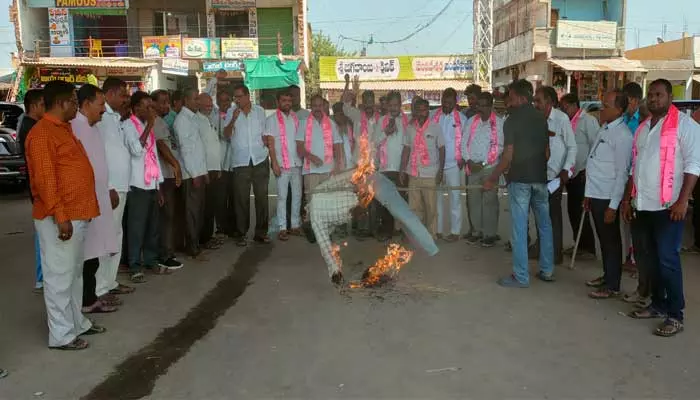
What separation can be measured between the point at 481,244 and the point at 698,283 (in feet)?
8.03

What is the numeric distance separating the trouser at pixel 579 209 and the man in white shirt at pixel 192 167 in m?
4.40

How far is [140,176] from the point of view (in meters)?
5.84

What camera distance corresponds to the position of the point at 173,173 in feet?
21.6

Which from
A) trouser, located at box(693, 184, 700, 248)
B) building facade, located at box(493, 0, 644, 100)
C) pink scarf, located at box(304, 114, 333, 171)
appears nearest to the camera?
trouser, located at box(693, 184, 700, 248)

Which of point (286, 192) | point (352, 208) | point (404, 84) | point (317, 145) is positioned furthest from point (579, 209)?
point (404, 84)

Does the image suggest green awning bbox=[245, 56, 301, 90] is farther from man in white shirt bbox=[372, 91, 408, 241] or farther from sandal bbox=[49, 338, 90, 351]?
sandal bbox=[49, 338, 90, 351]

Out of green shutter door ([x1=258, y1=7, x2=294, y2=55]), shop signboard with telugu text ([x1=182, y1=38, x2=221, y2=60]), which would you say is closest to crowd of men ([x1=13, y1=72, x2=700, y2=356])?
shop signboard with telugu text ([x1=182, y1=38, x2=221, y2=60])

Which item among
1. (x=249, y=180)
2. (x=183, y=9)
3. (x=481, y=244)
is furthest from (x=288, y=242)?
(x=183, y=9)

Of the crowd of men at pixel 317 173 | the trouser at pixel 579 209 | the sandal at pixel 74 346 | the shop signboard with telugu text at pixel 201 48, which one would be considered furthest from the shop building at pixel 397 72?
the sandal at pixel 74 346

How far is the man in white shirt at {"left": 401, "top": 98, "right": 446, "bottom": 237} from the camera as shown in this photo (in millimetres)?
7574

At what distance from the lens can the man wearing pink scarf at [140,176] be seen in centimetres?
578

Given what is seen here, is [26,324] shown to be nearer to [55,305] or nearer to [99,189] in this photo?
[55,305]

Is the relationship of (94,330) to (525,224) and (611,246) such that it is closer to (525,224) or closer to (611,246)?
(525,224)

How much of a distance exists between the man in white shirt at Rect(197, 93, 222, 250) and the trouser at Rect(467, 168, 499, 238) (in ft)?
10.9
